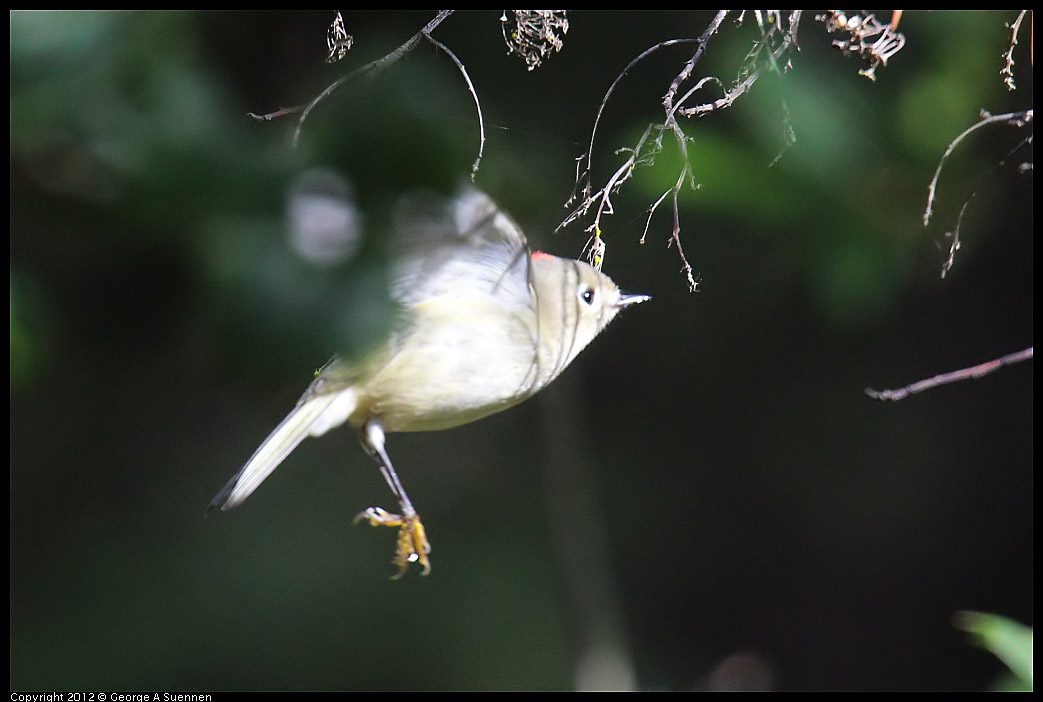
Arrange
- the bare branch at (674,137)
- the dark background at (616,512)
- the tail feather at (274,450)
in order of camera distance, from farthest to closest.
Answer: the dark background at (616,512) < the tail feather at (274,450) < the bare branch at (674,137)

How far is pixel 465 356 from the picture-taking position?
1469mm

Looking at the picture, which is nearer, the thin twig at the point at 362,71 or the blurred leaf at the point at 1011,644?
the thin twig at the point at 362,71

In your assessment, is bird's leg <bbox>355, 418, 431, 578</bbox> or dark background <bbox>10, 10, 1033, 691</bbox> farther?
dark background <bbox>10, 10, 1033, 691</bbox>

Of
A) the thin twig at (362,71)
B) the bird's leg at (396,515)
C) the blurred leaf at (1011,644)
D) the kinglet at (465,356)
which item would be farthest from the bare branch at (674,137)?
the blurred leaf at (1011,644)

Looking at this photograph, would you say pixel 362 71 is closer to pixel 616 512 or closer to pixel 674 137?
pixel 674 137

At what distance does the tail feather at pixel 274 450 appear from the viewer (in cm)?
149

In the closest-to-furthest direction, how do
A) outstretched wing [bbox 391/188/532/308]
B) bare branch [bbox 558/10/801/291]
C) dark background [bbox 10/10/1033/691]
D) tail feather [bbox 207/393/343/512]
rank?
outstretched wing [bbox 391/188/532/308], bare branch [bbox 558/10/801/291], tail feather [bbox 207/393/343/512], dark background [bbox 10/10/1033/691]

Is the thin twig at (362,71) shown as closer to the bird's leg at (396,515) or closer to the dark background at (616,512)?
Answer: the bird's leg at (396,515)

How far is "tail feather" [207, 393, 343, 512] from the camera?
149 cm

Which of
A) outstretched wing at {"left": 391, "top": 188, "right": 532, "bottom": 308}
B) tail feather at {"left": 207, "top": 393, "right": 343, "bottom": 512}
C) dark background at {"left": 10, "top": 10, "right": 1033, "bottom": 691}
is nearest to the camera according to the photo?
outstretched wing at {"left": 391, "top": 188, "right": 532, "bottom": 308}

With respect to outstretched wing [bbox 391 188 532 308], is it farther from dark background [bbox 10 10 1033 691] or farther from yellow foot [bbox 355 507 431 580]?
dark background [bbox 10 10 1033 691]

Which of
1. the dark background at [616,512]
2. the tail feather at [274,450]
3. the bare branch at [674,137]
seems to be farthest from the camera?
the dark background at [616,512]

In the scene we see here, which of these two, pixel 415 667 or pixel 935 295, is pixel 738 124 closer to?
pixel 935 295

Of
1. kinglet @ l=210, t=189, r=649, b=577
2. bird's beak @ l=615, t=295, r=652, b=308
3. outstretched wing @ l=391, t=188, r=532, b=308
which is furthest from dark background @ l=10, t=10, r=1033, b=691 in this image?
outstretched wing @ l=391, t=188, r=532, b=308
